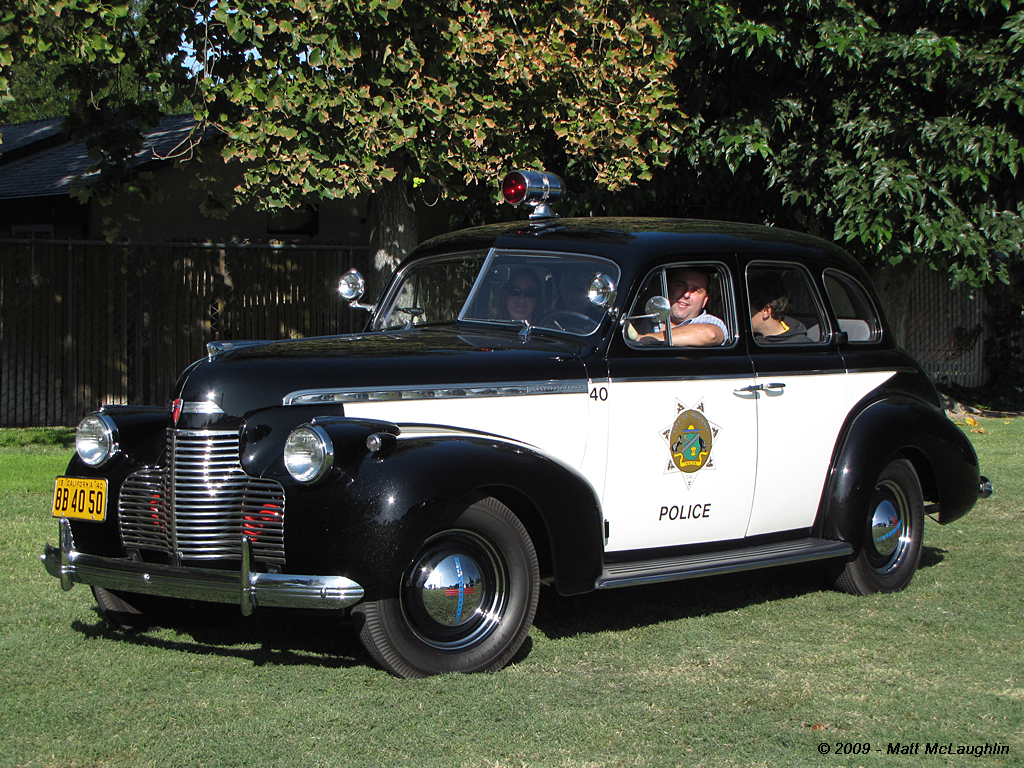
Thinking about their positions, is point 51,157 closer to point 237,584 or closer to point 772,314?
point 772,314

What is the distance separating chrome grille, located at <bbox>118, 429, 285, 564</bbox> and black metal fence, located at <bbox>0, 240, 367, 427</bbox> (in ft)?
32.2

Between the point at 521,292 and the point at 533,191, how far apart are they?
0.66 meters

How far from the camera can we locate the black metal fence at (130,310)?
1330cm

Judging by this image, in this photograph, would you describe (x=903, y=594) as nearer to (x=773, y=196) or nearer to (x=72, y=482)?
(x=72, y=482)

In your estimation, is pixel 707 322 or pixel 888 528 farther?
pixel 888 528

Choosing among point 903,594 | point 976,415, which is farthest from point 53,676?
point 976,415

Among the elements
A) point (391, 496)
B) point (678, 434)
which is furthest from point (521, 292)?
point (391, 496)

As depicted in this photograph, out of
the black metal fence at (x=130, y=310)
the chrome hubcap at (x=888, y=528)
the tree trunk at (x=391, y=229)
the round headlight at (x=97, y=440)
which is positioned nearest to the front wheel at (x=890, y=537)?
the chrome hubcap at (x=888, y=528)

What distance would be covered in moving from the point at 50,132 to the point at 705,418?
58.9 feet

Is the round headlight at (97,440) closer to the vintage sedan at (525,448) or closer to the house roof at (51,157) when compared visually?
the vintage sedan at (525,448)

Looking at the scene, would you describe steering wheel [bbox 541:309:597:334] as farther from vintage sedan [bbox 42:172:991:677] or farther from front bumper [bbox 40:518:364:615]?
front bumper [bbox 40:518:364:615]

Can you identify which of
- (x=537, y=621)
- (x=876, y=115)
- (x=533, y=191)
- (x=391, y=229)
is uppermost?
(x=876, y=115)

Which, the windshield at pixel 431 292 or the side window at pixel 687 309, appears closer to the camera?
the side window at pixel 687 309

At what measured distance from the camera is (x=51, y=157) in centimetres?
1772
